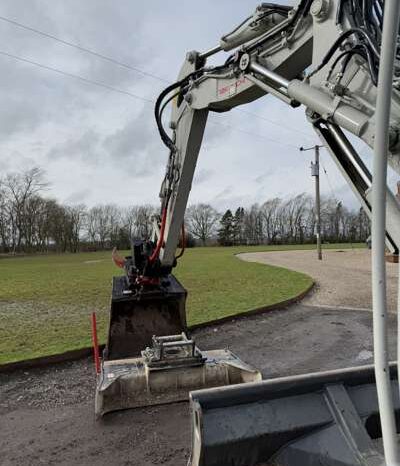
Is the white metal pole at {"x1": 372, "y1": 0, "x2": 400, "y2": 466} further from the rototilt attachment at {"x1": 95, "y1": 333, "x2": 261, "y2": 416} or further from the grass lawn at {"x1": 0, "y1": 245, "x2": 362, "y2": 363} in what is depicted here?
the grass lawn at {"x1": 0, "y1": 245, "x2": 362, "y2": 363}

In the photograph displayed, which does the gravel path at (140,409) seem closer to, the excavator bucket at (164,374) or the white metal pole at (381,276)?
the excavator bucket at (164,374)

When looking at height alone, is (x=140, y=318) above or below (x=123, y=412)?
above

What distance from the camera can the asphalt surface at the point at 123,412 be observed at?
3324mm

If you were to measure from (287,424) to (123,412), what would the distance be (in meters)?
2.18

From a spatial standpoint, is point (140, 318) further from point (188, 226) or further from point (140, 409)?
point (188, 226)

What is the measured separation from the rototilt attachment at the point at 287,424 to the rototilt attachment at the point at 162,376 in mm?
1881

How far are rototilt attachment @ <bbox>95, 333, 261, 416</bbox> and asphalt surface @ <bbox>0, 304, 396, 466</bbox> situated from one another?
120 mm

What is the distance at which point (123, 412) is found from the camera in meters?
3.92

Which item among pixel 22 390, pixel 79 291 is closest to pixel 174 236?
pixel 22 390

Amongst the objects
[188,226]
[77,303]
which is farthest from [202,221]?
[77,303]

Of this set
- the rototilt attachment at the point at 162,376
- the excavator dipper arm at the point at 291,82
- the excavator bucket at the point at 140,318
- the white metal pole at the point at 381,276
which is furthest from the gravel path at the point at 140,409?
the white metal pole at the point at 381,276

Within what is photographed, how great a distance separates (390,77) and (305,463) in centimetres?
186

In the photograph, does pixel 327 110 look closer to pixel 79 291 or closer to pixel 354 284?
pixel 79 291

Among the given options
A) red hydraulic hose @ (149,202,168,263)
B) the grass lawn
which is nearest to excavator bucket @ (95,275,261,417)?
red hydraulic hose @ (149,202,168,263)
